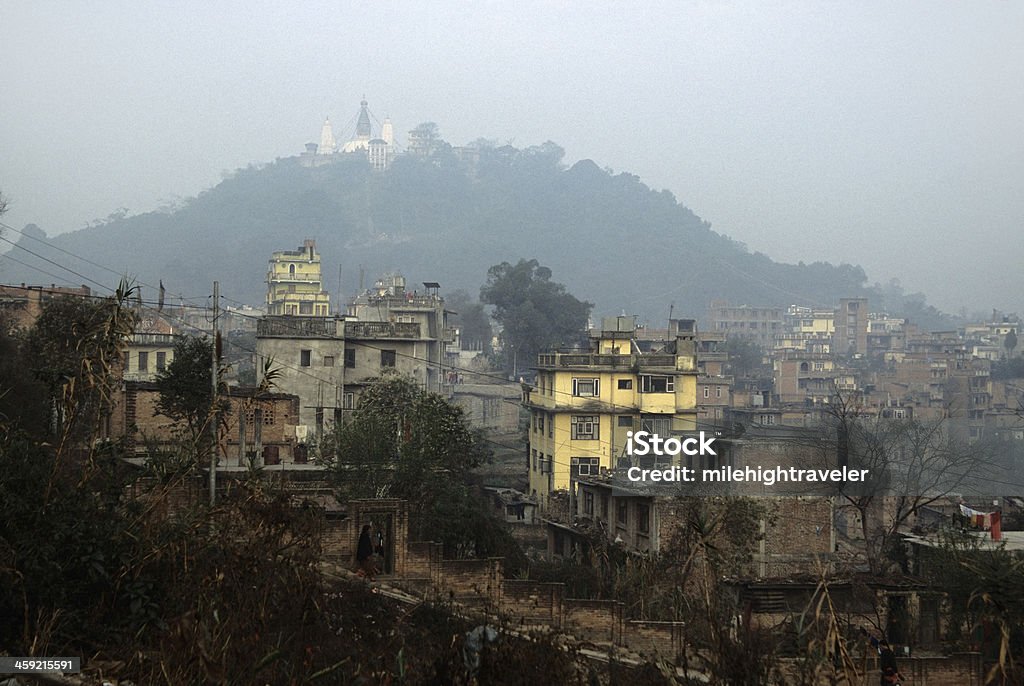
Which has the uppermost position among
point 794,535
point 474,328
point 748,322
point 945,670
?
point 748,322

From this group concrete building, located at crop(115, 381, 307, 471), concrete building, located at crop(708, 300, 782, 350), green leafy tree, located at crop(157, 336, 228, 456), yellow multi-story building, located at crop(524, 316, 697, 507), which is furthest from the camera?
concrete building, located at crop(708, 300, 782, 350)

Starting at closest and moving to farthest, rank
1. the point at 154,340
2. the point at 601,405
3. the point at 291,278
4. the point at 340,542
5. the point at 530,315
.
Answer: the point at 340,542 → the point at 601,405 → the point at 154,340 → the point at 530,315 → the point at 291,278

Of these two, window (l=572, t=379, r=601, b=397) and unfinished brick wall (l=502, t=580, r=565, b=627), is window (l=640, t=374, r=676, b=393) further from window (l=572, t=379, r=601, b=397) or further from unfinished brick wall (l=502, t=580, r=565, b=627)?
unfinished brick wall (l=502, t=580, r=565, b=627)

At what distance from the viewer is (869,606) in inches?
770

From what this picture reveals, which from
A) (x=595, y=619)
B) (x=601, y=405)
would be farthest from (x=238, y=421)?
(x=601, y=405)

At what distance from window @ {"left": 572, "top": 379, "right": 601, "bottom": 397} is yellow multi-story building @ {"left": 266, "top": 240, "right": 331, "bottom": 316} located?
4003 centimetres

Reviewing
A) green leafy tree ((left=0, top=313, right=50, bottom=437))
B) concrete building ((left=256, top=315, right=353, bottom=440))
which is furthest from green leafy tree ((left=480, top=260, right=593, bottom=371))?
green leafy tree ((left=0, top=313, right=50, bottom=437))

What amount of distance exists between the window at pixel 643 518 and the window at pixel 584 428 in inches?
580

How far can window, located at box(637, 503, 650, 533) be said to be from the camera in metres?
25.7

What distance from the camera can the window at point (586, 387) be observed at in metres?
41.6

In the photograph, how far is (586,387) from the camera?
41.7 m

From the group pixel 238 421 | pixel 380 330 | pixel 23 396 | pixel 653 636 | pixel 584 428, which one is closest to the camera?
pixel 653 636

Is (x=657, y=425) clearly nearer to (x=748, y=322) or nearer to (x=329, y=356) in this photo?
(x=329, y=356)

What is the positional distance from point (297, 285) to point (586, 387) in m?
44.3
